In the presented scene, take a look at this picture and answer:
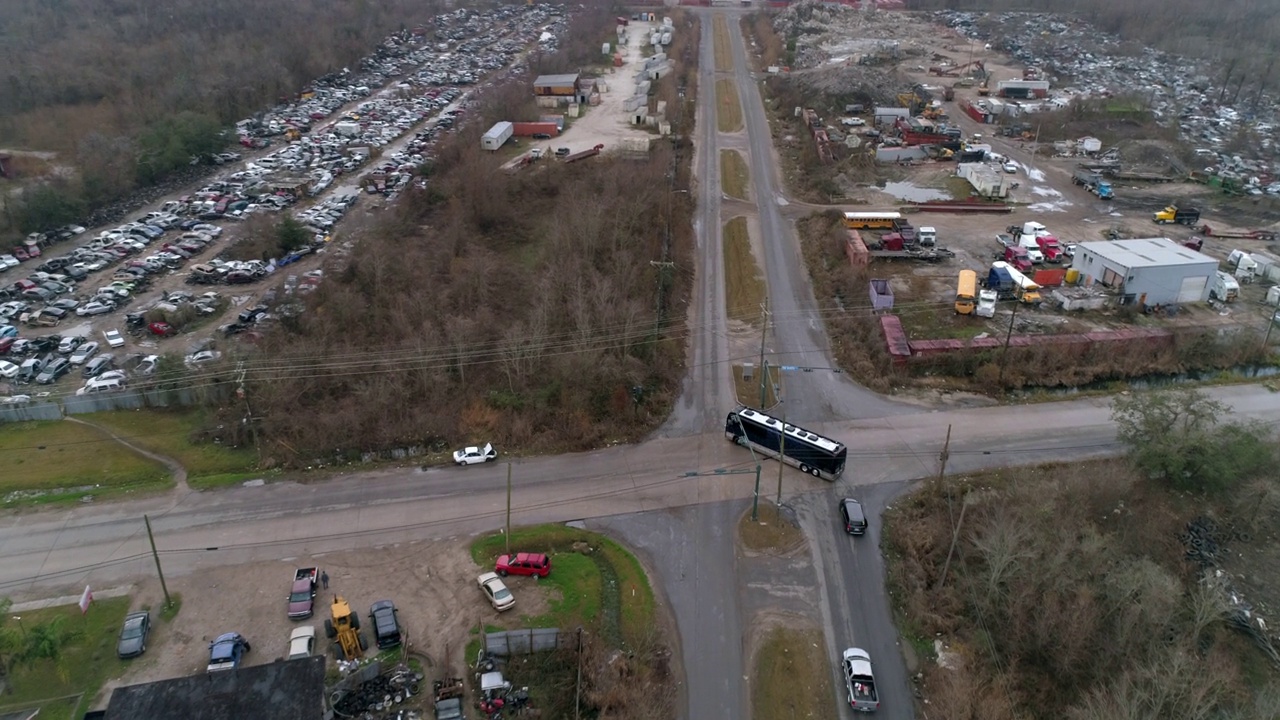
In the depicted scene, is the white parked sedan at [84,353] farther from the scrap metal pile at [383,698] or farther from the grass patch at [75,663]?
the scrap metal pile at [383,698]

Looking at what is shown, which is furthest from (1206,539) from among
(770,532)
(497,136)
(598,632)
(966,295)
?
(497,136)

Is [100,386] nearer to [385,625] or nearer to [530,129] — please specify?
[385,625]

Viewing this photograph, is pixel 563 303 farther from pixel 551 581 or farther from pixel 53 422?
pixel 53 422

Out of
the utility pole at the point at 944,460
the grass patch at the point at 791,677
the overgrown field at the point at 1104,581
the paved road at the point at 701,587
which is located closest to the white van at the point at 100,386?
the paved road at the point at 701,587

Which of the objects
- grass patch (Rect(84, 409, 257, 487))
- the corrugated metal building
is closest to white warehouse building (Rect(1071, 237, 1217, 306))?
grass patch (Rect(84, 409, 257, 487))

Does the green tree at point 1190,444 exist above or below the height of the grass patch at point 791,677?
above

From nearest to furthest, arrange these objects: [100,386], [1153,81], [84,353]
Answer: [100,386] < [84,353] < [1153,81]
